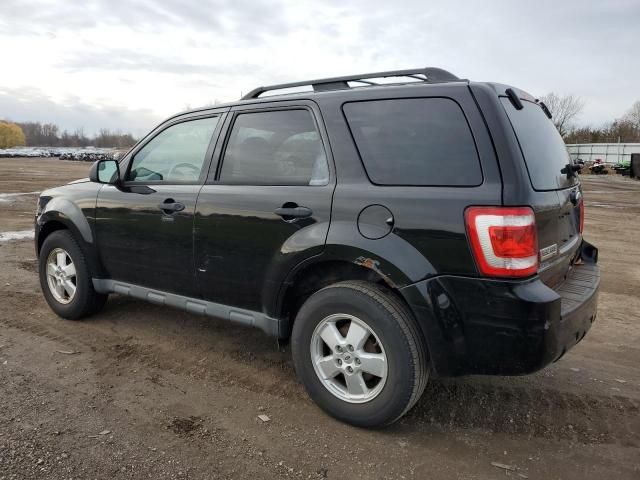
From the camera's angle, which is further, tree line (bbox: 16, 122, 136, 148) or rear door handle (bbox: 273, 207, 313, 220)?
tree line (bbox: 16, 122, 136, 148)

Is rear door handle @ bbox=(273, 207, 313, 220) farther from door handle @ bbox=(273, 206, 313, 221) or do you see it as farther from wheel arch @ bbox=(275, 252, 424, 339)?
wheel arch @ bbox=(275, 252, 424, 339)

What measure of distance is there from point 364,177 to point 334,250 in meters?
0.44

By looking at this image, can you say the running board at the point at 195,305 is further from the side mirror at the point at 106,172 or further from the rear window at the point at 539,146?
the rear window at the point at 539,146

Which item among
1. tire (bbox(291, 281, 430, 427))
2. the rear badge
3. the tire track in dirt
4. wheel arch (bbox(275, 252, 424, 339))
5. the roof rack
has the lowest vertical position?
the tire track in dirt

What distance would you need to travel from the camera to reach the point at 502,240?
2492 mm

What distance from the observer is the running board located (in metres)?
3.33

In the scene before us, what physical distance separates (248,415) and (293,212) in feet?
4.07

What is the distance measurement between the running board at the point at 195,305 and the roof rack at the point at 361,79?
1495 millimetres

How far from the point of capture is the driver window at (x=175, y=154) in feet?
12.4

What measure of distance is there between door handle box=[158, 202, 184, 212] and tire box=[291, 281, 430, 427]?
1.22 m

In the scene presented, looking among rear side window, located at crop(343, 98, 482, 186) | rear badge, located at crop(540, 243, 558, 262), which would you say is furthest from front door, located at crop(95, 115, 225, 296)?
rear badge, located at crop(540, 243, 558, 262)

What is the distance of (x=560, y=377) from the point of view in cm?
370

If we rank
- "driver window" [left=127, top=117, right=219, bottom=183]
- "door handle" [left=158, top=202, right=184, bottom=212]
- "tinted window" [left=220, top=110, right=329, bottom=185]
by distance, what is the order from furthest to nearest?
"driver window" [left=127, top=117, right=219, bottom=183]
"door handle" [left=158, top=202, right=184, bottom=212]
"tinted window" [left=220, top=110, right=329, bottom=185]

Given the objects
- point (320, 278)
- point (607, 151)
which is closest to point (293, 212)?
point (320, 278)
